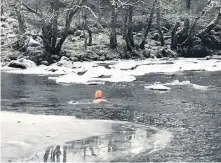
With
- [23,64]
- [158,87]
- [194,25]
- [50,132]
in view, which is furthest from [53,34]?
[50,132]

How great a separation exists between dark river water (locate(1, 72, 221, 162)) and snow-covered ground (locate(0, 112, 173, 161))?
1.64 ft

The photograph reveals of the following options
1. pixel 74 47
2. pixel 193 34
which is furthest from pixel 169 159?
pixel 193 34

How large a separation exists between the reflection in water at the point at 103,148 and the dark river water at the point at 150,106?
45cm

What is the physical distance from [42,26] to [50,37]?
1.01 meters

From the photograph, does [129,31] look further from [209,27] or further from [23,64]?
[23,64]

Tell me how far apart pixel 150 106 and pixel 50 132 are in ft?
16.5

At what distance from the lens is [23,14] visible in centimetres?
3819

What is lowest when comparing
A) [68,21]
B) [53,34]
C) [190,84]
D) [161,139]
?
[190,84]

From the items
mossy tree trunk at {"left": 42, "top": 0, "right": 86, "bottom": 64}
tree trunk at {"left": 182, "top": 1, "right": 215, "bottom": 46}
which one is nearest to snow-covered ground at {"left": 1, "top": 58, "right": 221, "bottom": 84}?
mossy tree trunk at {"left": 42, "top": 0, "right": 86, "bottom": 64}

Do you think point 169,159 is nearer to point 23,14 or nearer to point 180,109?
→ point 180,109

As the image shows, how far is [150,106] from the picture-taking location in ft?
49.3

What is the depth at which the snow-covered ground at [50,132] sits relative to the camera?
9422 millimetres

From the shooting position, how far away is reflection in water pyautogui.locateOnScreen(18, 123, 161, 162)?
8739 millimetres

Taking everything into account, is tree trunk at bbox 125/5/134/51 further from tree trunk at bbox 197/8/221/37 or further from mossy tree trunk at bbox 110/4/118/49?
tree trunk at bbox 197/8/221/37
